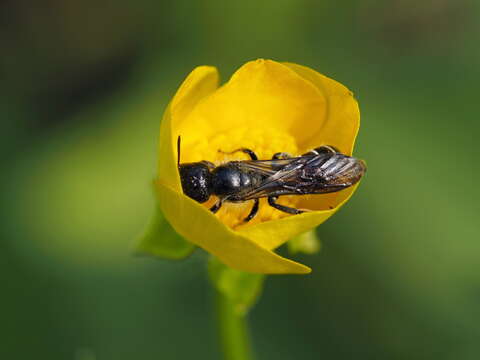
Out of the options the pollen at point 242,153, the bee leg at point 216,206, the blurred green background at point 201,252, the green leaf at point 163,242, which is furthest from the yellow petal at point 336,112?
the blurred green background at point 201,252

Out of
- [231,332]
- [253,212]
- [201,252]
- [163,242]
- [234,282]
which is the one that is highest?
[253,212]

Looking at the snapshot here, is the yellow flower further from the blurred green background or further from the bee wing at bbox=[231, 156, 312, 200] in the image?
the blurred green background

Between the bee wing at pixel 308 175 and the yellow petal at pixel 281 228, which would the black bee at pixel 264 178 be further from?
the yellow petal at pixel 281 228

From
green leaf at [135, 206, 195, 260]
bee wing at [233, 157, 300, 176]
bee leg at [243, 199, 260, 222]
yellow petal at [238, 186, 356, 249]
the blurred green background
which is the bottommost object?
the blurred green background

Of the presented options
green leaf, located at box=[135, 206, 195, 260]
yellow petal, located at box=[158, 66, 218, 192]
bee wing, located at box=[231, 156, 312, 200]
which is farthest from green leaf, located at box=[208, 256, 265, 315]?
yellow petal, located at box=[158, 66, 218, 192]

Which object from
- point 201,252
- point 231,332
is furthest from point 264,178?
point 201,252

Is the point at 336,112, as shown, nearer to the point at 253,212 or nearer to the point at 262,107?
the point at 262,107
